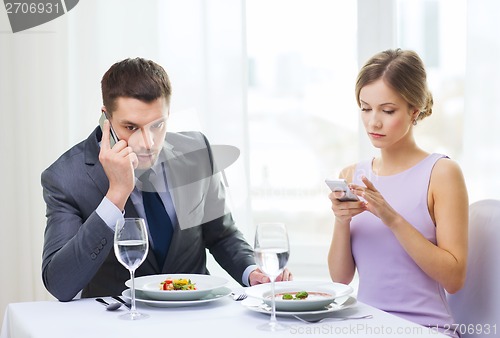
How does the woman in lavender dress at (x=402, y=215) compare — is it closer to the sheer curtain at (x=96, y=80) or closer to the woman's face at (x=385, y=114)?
the woman's face at (x=385, y=114)

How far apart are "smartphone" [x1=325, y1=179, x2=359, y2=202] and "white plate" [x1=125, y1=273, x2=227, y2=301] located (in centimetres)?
37

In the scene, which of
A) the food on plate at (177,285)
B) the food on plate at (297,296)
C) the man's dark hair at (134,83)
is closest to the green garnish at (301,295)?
the food on plate at (297,296)

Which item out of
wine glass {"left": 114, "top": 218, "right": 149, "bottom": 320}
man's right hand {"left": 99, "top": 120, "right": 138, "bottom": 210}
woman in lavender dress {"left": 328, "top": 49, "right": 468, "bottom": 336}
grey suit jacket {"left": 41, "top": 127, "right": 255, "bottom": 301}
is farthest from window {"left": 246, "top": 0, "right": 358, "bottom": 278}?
wine glass {"left": 114, "top": 218, "right": 149, "bottom": 320}

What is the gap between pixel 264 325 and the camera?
1574mm

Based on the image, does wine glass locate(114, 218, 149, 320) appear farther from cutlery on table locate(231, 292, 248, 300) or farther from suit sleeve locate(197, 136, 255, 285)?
suit sleeve locate(197, 136, 255, 285)

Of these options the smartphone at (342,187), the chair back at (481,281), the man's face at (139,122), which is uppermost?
the man's face at (139,122)

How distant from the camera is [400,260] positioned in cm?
211

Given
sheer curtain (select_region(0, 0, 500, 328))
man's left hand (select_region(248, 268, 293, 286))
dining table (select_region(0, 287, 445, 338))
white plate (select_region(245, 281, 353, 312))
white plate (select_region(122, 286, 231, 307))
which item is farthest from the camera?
sheer curtain (select_region(0, 0, 500, 328))

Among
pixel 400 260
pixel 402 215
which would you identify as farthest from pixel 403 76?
pixel 400 260

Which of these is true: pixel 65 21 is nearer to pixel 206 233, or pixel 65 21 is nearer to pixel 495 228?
pixel 206 233

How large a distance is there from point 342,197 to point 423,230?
0.25 m

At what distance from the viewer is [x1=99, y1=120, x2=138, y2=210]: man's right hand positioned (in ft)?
6.49

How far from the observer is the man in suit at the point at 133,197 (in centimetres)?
A: 193

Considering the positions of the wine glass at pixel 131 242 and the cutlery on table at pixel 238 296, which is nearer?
the wine glass at pixel 131 242
